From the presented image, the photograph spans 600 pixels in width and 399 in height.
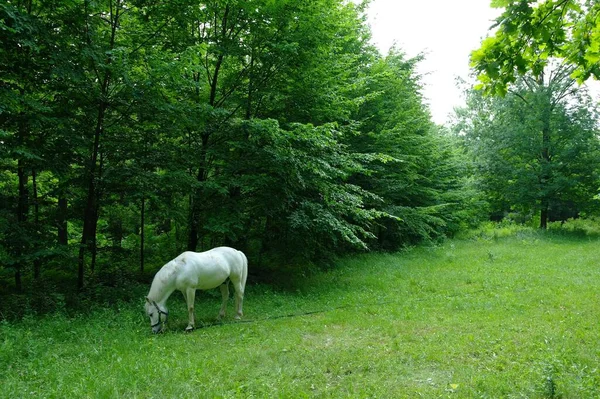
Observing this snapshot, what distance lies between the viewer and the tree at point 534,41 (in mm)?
3637

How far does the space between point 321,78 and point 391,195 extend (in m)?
8.38

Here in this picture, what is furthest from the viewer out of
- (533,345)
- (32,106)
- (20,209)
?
(20,209)

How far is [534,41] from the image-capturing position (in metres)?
4.02

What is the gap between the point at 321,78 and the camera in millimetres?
11688

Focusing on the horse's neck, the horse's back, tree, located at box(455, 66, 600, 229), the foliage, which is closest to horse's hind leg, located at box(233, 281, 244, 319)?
the horse's back

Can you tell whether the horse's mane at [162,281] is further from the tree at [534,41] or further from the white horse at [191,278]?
the tree at [534,41]

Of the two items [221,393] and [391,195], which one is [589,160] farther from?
[221,393]

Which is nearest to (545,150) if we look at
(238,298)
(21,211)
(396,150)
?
(396,150)

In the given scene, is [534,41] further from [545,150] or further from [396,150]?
[545,150]

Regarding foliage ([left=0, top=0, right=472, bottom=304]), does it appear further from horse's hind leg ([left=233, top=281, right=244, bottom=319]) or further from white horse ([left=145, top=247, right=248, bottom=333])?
horse's hind leg ([left=233, top=281, right=244, bottom=319])

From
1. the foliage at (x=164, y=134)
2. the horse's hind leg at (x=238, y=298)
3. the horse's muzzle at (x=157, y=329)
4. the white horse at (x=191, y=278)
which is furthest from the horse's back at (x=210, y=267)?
the foliage at (x=164, y=134)

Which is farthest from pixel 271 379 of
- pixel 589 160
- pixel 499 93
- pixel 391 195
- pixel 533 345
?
pixel 589 160

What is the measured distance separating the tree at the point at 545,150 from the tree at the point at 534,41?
23.2m

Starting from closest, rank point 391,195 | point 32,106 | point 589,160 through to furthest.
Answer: point 32,106 → point 391,195 → point 589,160
